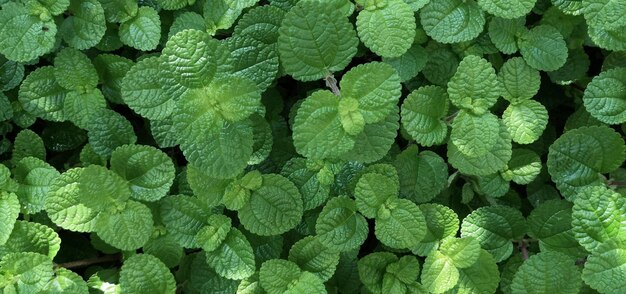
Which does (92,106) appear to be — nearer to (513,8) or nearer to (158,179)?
(158,179)

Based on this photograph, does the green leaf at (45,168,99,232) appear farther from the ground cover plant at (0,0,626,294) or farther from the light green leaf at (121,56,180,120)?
the light green leaf at (121,56,180,120)

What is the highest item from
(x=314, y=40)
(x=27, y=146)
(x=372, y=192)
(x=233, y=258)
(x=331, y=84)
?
(x=314, y=40)

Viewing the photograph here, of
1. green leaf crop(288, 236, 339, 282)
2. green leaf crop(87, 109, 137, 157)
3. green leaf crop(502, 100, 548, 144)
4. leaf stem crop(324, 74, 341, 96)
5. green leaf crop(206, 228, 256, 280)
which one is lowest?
green leaf crop(288, 236, 339, 282)

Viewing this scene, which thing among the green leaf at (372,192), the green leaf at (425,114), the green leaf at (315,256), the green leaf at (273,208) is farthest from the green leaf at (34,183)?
the green leaf at (425,114)

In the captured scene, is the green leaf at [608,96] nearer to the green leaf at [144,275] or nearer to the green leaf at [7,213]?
the green leaf at [144,275]

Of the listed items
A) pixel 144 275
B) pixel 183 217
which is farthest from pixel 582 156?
pixel 144 275

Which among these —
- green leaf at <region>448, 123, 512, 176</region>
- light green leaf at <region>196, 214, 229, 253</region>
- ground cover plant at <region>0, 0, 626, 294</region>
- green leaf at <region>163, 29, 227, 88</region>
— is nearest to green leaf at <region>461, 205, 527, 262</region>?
ground cover plant at <region>0, 0, 626, 294</region>

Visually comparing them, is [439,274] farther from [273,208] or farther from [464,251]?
[273,208]
